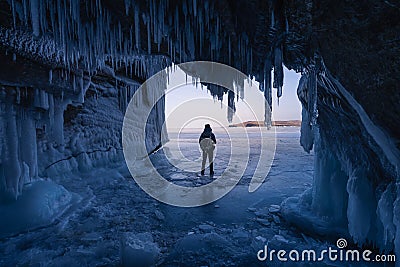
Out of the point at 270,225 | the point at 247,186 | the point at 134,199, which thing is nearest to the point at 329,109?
the point at 270,225

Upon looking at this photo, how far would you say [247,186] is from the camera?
6.00 meters

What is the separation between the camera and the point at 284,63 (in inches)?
146

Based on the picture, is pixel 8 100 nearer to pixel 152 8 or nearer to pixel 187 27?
pixel 152 8

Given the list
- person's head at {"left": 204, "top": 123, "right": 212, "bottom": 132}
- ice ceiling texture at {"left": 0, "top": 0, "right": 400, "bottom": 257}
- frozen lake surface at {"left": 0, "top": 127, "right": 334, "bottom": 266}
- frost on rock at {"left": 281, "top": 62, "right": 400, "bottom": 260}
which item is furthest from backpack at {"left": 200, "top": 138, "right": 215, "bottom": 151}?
frost on rock at {"left": 281, "top": 62, "right": 400, "bottom": 260}

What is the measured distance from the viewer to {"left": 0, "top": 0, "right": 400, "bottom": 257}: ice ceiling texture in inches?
78.2

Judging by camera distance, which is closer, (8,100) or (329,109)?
(329,109)

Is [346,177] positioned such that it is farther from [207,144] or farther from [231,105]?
[207,144]

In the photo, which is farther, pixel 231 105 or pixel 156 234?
pixel 231 105

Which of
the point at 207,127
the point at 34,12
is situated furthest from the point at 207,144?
the point at 34,12

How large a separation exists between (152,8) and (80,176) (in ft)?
21.3

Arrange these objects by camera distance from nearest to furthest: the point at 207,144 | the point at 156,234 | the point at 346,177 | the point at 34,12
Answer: the point at 34,12
the point at 156,234
the point at 346,177
the point at 207,144

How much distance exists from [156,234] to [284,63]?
3843 millimetres

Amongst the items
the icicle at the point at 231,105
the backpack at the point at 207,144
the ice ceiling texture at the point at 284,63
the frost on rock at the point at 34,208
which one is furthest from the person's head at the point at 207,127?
the frost on rock at the point at 34,208

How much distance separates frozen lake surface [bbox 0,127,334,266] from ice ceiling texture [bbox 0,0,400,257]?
0.81m
